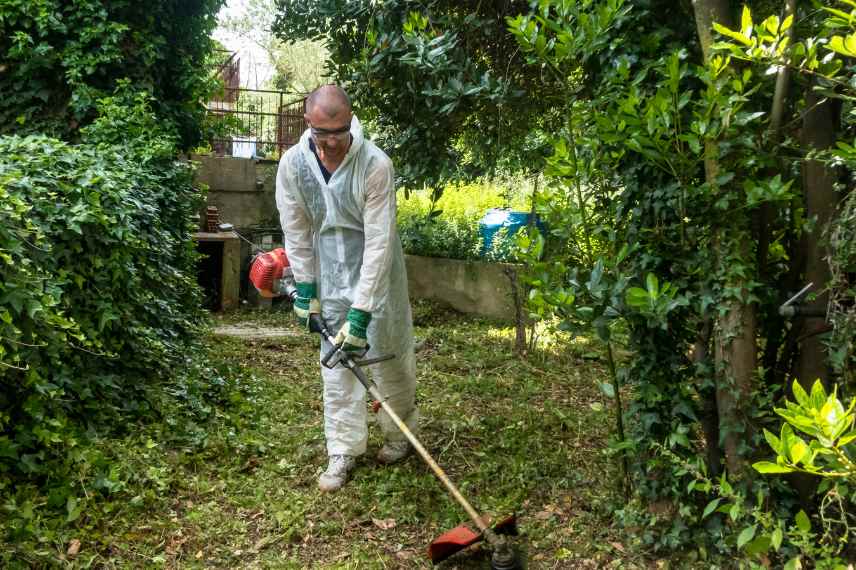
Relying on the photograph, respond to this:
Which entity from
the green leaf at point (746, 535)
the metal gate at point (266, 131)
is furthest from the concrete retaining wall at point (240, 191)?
the green leaf at point (746, 535)

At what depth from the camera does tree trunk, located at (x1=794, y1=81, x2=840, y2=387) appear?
8.92 ft

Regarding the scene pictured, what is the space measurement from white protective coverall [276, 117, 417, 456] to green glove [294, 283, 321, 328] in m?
0.03

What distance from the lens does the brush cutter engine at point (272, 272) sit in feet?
15.6

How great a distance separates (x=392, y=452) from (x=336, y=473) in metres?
0.40

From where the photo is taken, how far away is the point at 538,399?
18.3 ft

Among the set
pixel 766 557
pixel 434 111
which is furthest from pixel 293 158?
pixel 766 557

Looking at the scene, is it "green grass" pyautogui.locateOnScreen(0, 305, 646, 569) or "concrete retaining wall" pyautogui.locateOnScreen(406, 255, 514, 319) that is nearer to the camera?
"green grass" pyautogui.locateOnScreen(0, 305, 646, 569)

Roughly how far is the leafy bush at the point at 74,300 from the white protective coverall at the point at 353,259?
997mm

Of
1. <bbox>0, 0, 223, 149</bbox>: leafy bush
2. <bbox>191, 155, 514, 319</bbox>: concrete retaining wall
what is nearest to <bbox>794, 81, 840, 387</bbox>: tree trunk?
<bbox>191, 155, 514, 319</bbox>: concrete retaining wall

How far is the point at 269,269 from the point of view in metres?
4.75

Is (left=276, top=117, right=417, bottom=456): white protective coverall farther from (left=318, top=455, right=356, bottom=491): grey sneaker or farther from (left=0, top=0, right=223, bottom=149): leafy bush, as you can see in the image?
(left=0, top=0, right=223, bottom=149): leafy bush

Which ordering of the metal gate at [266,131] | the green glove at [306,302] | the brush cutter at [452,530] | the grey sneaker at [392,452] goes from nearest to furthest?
the brush cutter at [452,530]
the green glove at [306,302]
the grey sneaker at [392,452]
the metal gate at [266,131]

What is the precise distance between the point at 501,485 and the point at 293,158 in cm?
204

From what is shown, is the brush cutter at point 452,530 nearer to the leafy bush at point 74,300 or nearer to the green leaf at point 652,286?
the leafy bush at point 74,300
